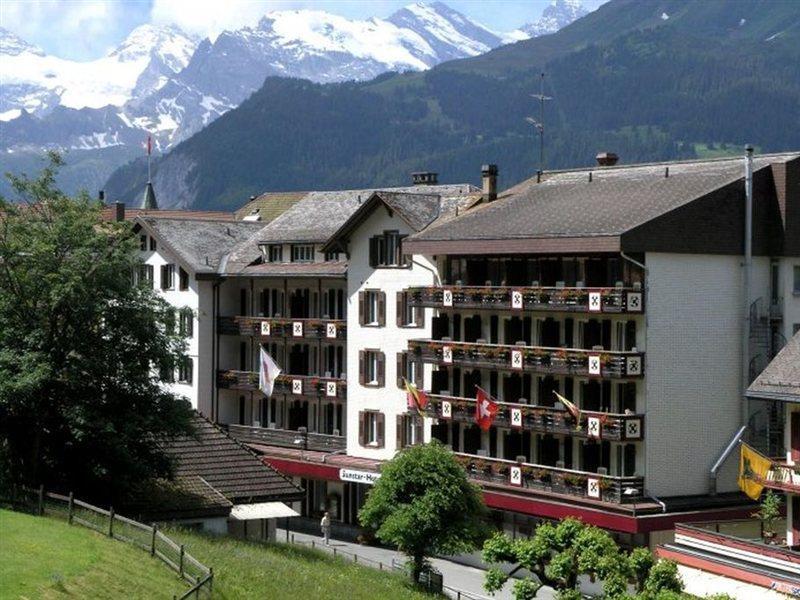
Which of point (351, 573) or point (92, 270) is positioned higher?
point (92, 270)

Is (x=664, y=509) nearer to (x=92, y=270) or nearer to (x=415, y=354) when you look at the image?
(x=415, y=354)

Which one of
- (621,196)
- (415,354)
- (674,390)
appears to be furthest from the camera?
(415,354)

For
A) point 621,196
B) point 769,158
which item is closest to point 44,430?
point 621,196

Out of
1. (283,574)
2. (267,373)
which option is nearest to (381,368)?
(267,373)

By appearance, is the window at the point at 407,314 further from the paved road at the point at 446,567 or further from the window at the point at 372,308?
the paved road at the point at 446,567

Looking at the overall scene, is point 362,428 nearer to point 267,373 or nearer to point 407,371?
point 407,371

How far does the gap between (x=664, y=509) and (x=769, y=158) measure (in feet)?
52.1

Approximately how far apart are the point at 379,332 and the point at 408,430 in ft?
18.7

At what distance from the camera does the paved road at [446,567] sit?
67438mm

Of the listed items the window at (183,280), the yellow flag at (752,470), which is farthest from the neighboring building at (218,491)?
the window at (183,280)

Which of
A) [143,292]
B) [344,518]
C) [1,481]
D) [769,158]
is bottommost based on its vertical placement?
[344,518]

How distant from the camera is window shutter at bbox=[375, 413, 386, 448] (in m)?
85.7

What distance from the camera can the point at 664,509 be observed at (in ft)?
224

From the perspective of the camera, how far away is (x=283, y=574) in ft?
180
